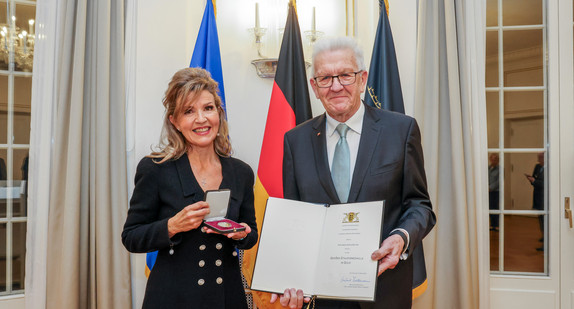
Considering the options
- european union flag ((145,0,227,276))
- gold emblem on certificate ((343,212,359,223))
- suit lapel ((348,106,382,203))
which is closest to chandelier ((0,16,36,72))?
european union flag ((145,0,227,276))

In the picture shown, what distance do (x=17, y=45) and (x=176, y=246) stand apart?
6.80 ft

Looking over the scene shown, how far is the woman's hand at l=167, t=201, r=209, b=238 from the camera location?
1.47 m

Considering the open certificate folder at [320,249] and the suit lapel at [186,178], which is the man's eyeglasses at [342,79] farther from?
the suit lapel at [186,178]

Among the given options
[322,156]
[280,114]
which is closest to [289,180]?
[322,156]

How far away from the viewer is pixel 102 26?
2729 millimetres

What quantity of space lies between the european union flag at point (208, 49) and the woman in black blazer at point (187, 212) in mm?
1203

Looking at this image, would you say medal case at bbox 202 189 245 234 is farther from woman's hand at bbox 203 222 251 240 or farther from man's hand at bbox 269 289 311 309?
man's hand at bbox 269 289 311 309

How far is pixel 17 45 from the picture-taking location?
109 inches

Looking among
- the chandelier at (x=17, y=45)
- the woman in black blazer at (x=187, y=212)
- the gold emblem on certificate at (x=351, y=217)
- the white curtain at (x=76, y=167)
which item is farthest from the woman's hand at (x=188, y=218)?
the chandelier at (x=17, y=45)

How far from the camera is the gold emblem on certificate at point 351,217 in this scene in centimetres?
138

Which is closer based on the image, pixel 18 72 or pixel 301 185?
pixel 301 185

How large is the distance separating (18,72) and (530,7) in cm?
353

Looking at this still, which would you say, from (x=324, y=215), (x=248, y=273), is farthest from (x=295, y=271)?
(x=248, y=273)

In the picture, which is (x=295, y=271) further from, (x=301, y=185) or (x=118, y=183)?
(x=118, y=183)
